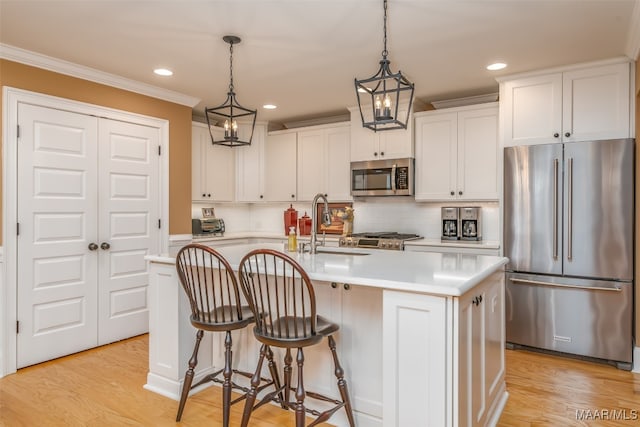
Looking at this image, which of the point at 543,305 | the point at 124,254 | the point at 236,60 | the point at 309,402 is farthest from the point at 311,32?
the point at 543,305

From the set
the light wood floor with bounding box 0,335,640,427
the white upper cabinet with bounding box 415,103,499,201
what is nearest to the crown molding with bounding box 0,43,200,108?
the light wood floor with bounding box 0,335,640,427

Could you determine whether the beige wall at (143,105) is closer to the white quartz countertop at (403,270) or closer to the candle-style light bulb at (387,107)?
the white quartz countertop at (403,270)

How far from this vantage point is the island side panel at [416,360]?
1688 millimetres

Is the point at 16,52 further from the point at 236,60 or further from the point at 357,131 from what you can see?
the point at 357,131

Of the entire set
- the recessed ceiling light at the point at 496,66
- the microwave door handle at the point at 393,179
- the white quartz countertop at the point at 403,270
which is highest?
the recessed ceiling light at the point at 496,66

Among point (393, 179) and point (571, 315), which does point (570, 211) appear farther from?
point (393, 179)

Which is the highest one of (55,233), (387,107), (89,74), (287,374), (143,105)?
(89,74)

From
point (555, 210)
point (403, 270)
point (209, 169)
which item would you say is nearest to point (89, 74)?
point (209, 169)

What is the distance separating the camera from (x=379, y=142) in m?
4.60

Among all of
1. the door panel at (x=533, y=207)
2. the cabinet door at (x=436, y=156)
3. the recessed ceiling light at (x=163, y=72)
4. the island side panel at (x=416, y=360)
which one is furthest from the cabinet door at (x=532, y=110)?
the recessed ceiling light at (x=163, y=72)

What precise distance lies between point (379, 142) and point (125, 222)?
276 cm

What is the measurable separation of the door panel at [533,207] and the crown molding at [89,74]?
333 centimetres

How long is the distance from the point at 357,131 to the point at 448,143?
1055mm

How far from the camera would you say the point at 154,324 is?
9.12 feet
